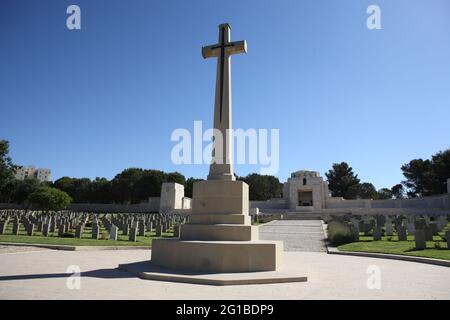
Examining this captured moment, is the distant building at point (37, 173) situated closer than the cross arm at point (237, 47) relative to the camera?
No

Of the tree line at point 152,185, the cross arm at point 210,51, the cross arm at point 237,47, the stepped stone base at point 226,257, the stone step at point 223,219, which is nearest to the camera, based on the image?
the stepped stone base at point 226,257

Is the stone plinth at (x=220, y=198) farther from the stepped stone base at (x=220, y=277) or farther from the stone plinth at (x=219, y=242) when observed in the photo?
the stepped stone base at (x=220, y=277)

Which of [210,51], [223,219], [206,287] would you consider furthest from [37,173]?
[206,287]

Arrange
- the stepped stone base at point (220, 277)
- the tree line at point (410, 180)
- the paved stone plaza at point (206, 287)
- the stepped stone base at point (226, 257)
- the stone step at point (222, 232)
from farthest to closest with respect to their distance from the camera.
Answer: the tree line at point (410, 180) → the stone step at point (222, 232) → the stepped stone base at point (226, 257) → the stepped stone base at point (220, 277) → the paved stone plaza at point (206, 287)

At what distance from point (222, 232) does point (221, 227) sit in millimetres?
115

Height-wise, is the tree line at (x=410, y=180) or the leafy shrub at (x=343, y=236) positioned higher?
the tree line at (x=410, y=180)

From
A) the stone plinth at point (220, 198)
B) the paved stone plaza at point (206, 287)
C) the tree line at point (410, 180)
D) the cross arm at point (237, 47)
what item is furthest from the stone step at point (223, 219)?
the tree line at point (410, 180)

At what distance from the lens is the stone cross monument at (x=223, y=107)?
8.12 m

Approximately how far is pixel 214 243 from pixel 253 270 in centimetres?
95

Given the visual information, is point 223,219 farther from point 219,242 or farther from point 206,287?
point 206,287

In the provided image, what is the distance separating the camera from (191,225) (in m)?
7.43

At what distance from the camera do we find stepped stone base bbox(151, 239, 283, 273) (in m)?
6.25

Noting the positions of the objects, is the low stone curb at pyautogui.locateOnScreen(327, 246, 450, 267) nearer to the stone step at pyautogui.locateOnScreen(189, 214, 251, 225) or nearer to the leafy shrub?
the leafy shrub

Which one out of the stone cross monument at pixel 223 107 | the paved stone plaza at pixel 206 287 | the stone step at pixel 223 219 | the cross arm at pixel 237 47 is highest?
the cross arm at pixel 237 47
